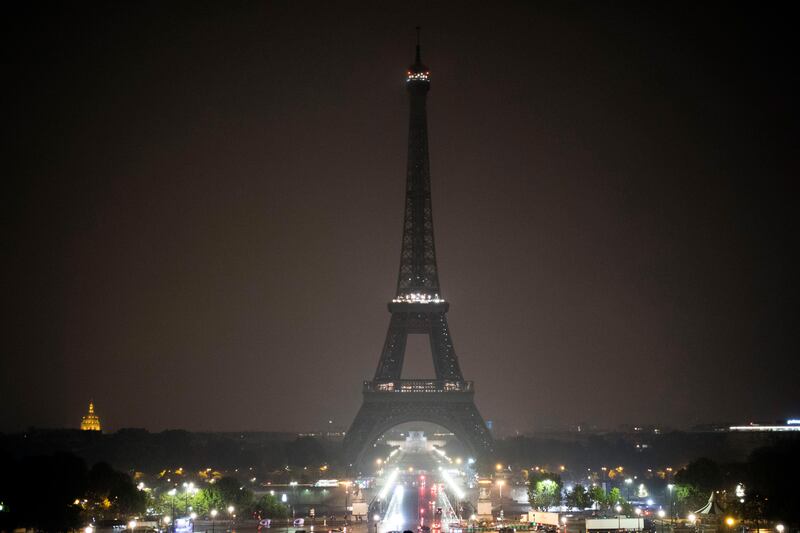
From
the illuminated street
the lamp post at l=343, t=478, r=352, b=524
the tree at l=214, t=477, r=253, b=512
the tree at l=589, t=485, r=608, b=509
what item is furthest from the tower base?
the tree at l=214, t=477, r=253, b=512

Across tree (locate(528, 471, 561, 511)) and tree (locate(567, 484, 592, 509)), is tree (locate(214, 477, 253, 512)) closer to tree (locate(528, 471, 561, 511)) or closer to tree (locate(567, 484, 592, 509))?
tree (locate(528, 471, 561, 511))

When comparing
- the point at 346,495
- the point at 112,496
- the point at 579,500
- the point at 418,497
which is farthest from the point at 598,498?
the point at 112,496

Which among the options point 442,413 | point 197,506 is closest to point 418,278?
point 442,413

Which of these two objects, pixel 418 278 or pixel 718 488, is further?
pixel 418 278

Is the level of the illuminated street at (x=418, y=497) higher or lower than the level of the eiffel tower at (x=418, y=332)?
lower

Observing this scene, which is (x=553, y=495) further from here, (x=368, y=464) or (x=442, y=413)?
(x=368, y=464)

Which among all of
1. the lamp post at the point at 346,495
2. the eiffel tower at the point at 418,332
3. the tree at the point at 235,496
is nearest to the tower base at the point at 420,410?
the eiffel tower at the point at 418,332

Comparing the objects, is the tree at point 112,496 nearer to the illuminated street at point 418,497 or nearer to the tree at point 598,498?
the illuminated street at point 418,497

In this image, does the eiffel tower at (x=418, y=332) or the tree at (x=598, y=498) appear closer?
the tree at (x=598, y=498)
